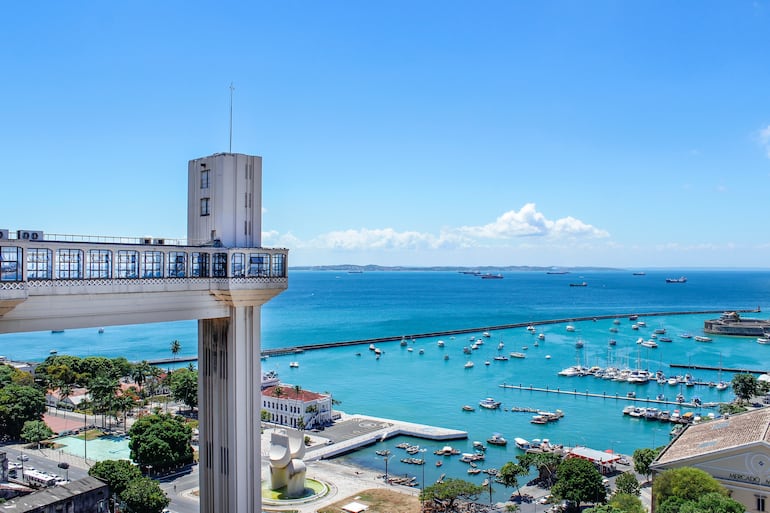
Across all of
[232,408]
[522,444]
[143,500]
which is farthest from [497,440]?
[232,408]

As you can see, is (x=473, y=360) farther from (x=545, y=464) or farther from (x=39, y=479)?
(x=39, y=479)

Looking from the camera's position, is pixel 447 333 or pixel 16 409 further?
pixel 447 333

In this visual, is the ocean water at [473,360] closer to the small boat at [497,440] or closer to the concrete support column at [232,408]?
the small boat at [497,440]

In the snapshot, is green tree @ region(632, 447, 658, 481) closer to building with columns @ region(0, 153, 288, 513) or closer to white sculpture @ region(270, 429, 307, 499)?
white sculpture @ region(270, 429, 307, 499)

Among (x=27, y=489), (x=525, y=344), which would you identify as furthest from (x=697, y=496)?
(x=525, y=344)

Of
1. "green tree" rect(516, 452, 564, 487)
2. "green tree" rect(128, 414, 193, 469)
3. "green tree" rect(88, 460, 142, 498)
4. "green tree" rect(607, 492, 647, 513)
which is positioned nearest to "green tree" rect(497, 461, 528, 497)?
"green tree" rect(516, 452, 564, 487)

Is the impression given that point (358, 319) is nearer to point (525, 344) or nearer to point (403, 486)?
point (525, 344)
